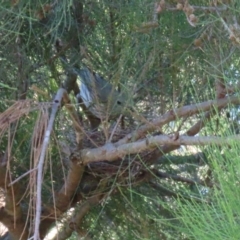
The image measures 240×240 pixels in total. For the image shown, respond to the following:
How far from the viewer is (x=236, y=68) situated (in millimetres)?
1409

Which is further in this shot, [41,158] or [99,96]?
[99,96]

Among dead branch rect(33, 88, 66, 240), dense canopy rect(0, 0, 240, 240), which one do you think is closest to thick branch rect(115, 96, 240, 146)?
dense canopy rect(0, 0, 240, 240)

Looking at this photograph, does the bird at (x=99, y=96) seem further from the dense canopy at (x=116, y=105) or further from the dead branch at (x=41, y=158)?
the dead branch at (x=41, y=158)

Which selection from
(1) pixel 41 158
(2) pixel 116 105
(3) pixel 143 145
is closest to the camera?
(1) pixel 41 158

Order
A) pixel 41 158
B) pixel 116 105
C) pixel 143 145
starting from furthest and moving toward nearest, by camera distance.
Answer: pixel 116 105 < pixel 143 145 < pixel 41 158

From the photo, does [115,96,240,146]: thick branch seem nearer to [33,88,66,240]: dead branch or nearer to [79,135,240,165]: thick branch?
[79,135,240,165]: thick branch

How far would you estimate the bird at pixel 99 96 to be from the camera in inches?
63.4

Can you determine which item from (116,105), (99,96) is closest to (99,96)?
(99,96)

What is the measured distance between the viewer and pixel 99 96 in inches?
67.7

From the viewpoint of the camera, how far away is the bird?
1.61m

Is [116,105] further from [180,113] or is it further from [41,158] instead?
[41,158]

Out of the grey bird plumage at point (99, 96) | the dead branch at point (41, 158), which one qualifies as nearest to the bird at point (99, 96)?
the grey bird plumage at point (99, 96)

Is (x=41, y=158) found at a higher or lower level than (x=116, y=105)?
higher

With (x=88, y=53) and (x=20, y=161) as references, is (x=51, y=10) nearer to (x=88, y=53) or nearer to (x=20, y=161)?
(x=88, y=53)
